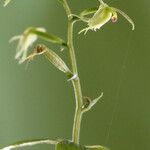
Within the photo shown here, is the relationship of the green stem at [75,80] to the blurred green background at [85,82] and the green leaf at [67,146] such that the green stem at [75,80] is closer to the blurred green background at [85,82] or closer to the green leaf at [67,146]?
the green leaf at [67,146]

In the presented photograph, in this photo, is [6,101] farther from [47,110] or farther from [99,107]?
[99,107]

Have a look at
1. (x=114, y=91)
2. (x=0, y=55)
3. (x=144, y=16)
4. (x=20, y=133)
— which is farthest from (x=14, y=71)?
(x=144, y=16)

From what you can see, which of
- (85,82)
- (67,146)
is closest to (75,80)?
(67,146)

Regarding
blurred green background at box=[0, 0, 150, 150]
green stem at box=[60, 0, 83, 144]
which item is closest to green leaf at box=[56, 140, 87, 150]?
green stem at box=[60, 0, 83, 144]

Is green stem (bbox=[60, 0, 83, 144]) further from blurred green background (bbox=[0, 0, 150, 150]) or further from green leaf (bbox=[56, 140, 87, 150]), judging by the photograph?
blurred green background (bbox=[0, 0, 150, 150])

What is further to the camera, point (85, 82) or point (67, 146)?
point (85, 82)

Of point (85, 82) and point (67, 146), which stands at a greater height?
point (85, 82)

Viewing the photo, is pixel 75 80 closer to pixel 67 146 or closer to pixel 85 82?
pixel 67 146

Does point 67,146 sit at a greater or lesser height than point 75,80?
lesser
